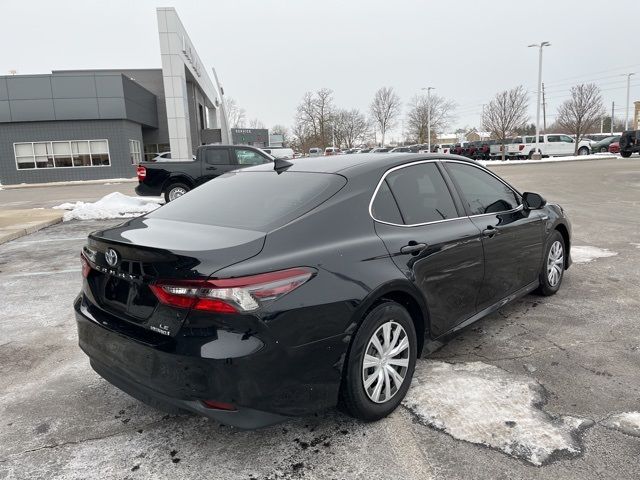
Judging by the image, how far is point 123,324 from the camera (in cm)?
267

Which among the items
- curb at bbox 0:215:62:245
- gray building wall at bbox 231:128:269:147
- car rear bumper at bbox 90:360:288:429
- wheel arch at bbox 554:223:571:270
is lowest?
curb at bbox 0:215:62:245

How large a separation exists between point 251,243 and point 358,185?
93cm

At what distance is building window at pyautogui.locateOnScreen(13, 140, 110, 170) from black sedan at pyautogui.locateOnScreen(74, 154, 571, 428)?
33.2m

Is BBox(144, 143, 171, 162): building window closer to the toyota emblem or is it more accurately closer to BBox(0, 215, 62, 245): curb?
BBox(0, 215, 62, 245): curb

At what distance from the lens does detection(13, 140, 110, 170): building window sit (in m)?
32.8

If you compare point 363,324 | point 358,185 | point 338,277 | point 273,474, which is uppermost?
point 358,185

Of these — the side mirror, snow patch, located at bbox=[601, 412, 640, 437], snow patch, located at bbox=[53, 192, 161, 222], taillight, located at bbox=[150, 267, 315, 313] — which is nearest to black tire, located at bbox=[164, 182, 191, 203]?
snow patch, located at bbox=[53, 192, 161, 222]

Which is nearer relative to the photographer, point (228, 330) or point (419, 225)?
point (228, 330)

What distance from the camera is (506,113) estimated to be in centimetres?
4050

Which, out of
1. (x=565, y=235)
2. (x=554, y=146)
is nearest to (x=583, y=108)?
(x=554, y=146)

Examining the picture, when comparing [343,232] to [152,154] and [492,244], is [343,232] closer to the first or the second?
[492,244]

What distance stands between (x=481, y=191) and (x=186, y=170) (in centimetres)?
1012

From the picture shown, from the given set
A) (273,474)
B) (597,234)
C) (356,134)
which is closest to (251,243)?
(273,474)

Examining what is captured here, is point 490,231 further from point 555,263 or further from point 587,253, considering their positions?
point 587,253
